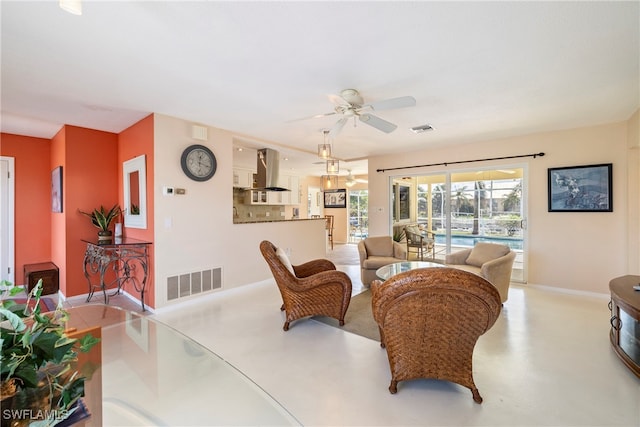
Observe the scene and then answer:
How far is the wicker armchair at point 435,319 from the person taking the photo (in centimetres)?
162

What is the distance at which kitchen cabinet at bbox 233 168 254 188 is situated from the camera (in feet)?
21.2

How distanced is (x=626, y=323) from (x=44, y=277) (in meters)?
6.76

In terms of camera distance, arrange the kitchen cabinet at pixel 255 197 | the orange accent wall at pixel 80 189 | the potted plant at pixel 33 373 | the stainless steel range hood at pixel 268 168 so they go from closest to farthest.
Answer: the potted plant at pixel 33 373 → the orange accent wall at pixel 80 189 → the stainless steel range hood at pixel 268 168 → the kitchen cabinet at pixel 255 197

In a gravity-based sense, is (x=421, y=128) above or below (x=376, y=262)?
above

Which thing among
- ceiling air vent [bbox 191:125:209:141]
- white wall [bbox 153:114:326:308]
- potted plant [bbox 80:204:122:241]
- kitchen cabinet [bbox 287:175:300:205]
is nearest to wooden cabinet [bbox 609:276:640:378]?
white wall [bbox 153:114:326:308]

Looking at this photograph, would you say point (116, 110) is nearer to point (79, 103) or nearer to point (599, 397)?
point (79, 103)

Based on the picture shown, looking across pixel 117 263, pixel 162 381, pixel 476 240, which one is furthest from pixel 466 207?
pixel 117 263

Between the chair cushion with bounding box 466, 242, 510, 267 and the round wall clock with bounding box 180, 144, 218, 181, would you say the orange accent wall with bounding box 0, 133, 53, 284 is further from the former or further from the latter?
the chair cushion with bounding box 466, 242, 510, 267

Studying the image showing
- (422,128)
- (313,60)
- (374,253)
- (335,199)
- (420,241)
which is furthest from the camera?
(335,199)

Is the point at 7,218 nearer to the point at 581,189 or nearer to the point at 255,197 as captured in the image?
the point at 255,197

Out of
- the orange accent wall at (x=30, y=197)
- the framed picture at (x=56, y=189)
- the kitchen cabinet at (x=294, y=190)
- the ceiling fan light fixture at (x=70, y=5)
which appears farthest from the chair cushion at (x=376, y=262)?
the orange accent wall at (x=30, y=197)

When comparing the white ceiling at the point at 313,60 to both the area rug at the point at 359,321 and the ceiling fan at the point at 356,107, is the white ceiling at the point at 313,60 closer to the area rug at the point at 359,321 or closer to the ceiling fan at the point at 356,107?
the ceiling fan at the point at 356,107

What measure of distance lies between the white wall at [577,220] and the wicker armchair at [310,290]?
139 inches

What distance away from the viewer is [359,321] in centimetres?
311
